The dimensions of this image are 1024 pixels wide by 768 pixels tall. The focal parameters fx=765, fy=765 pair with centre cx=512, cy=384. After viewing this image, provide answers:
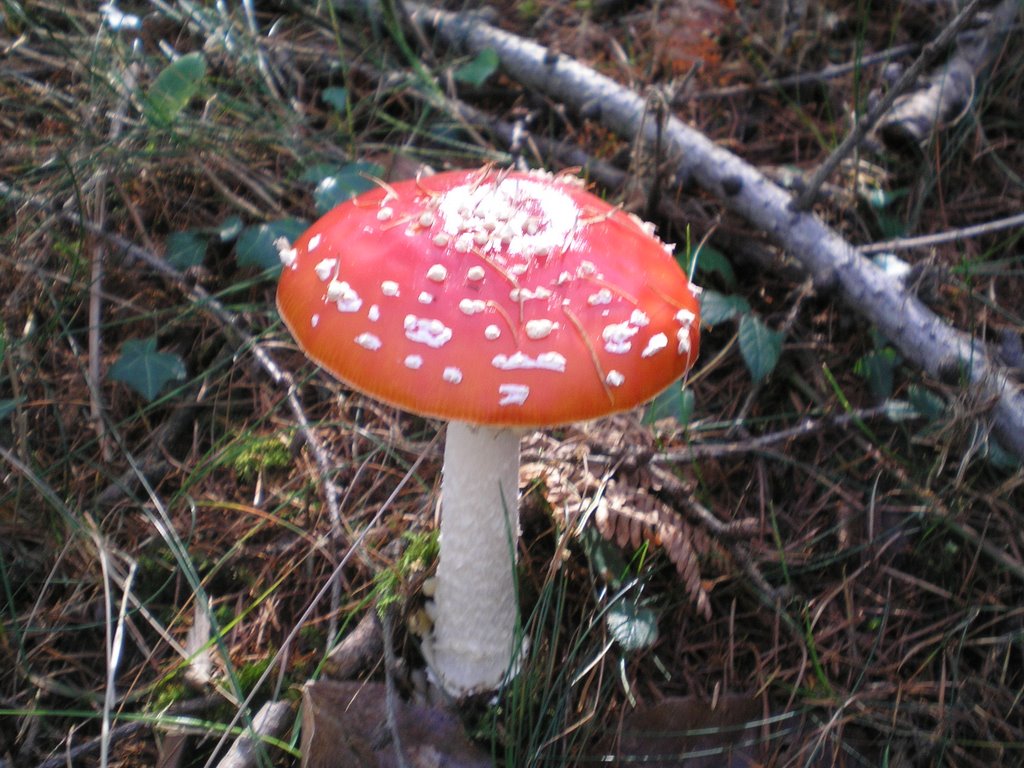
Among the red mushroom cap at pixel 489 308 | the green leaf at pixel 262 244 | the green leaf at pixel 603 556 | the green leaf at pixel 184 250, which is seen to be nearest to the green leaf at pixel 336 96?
the green leaf at pixel 262 244

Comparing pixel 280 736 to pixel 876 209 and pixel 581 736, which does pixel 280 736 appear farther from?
pixel 876 209

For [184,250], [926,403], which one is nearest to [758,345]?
[926,403]

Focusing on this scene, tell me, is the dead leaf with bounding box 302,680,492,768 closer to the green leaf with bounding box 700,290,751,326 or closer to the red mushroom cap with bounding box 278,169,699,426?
the red mushroom cap with bounding box 278,169,699,426

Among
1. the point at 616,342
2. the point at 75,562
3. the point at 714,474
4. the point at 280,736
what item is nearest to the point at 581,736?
the point at 280,736

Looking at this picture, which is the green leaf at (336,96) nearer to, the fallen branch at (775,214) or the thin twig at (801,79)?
the fallen branch at (775,214)

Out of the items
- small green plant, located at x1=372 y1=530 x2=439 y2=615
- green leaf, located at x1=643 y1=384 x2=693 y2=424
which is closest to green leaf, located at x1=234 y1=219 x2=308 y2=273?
small green plant, located at x1=372 y1=530 x2=439 y2=615

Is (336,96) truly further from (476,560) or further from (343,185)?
(476,560)
